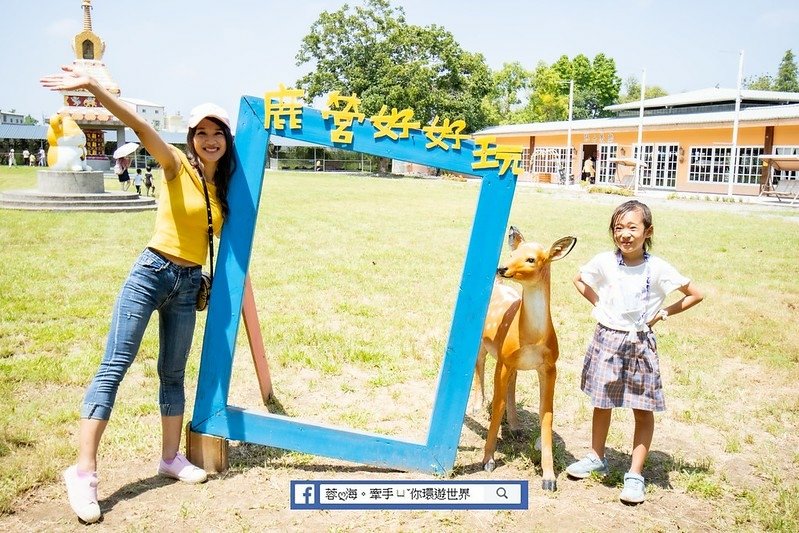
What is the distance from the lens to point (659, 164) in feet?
101

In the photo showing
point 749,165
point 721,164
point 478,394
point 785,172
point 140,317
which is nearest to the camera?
point 140,317

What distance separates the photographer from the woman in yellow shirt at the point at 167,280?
2.75 m

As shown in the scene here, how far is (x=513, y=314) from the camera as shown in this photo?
11.1ft

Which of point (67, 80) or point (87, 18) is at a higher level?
point (87, 18)

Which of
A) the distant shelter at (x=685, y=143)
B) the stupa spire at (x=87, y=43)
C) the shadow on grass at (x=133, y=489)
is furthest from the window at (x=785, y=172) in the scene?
the stupa spire at (x=87, y=43)

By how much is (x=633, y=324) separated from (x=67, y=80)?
2.85m

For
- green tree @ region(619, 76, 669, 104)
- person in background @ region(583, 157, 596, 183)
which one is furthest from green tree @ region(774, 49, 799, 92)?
person in background @ region(583, 157, 596, 183)

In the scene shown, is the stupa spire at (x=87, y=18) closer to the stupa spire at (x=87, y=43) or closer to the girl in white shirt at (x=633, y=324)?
the stupa spire at (x=87, y=43)

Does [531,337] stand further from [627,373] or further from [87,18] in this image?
[87,18]

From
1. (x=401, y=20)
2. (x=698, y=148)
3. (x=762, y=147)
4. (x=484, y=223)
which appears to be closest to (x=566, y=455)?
(x=484, y=223)

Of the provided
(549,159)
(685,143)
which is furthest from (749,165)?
(549,159)

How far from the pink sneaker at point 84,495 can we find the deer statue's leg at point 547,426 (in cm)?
210

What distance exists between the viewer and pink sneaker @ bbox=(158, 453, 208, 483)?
3096mm

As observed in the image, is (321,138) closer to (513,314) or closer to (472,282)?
(472,282)
